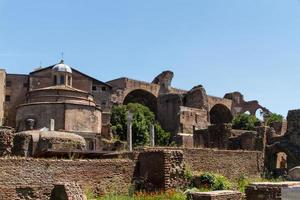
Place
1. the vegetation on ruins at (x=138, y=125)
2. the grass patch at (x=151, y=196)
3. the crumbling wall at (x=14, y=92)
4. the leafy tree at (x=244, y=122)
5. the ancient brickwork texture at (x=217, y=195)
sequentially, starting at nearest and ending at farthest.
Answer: the ancient brickwork texture at (x=217, y=195), the grass patch at (x=151, y=196), the vegetation on ruins at (x=138, y=125), the crumbling wall at (x=14, y=92), the leafy tree at (x=244, y=122)

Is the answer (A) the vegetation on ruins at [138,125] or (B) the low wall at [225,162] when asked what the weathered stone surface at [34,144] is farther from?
(A) the vegetation on ruins at [138,125]

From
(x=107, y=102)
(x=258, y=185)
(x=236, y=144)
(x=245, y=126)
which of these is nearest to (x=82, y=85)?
(x=107, y=102)

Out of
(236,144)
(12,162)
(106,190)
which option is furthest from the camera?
(236,144)

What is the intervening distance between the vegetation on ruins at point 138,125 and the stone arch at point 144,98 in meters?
8.65

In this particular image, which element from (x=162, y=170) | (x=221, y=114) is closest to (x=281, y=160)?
(x=162, y=170)

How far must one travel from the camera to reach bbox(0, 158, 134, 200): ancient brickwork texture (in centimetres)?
1080

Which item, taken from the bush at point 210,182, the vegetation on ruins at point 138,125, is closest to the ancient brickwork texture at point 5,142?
the bush at point 210,182

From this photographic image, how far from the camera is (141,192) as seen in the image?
48.0 ft

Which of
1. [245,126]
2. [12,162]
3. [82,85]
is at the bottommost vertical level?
[12,162]

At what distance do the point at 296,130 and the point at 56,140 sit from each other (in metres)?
20.0

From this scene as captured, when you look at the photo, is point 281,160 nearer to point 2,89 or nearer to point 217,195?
point 217,195

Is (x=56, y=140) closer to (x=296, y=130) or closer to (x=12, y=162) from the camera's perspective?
(x=12, y=162)

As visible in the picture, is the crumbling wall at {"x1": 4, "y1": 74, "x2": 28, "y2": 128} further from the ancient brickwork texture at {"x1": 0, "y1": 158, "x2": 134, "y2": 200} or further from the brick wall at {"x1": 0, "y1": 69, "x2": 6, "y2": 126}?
the ancient brickwork texture at {"x1": 0, "y1": 158, "x2": 134, "y2": 200}

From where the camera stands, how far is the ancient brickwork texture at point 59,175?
1080cm
